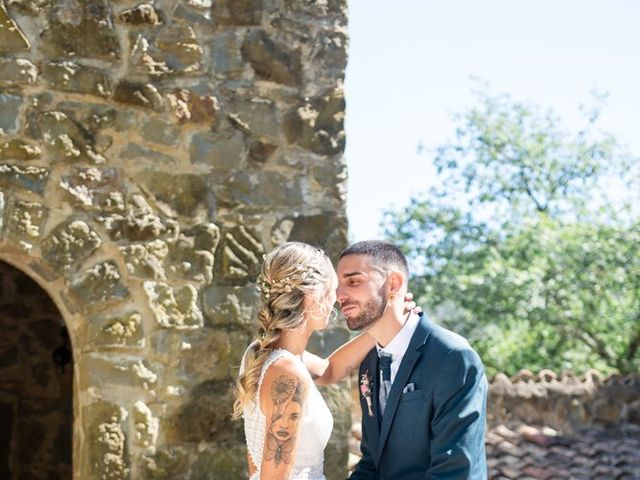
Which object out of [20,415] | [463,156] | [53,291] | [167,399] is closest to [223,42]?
[53,291]

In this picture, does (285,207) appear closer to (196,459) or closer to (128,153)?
(128,153)

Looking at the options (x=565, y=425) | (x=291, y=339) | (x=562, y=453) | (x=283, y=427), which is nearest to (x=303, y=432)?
(x=283, y=427)

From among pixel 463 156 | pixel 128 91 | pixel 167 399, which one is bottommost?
pixel 167 399

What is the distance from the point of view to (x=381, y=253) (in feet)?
8.59

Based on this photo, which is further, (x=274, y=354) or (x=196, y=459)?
(x=196, y=459)

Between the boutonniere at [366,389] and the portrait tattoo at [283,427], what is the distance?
9.6 inches

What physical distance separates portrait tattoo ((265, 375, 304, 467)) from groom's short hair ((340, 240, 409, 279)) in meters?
0.45

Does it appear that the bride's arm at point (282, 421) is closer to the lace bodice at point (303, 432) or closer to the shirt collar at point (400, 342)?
the lace bodice at point (303, 432)

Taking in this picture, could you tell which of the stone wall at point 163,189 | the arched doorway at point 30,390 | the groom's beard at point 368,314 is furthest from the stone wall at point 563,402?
the groom's beard at point 368,314

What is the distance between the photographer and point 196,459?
3.72 meters

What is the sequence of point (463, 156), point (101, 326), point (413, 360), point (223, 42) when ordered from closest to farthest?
point (413, 360), point (101, 326), point (223, 42), point (463, 156)

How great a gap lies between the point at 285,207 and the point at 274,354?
1382 millimetres

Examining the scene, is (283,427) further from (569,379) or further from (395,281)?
(569,379)

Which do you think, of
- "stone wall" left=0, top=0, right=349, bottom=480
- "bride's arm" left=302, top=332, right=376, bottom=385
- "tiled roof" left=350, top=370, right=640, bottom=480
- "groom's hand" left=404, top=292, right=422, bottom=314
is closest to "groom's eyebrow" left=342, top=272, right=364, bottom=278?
"groom's hand" left=404, top=292, right=422, bottom=314
